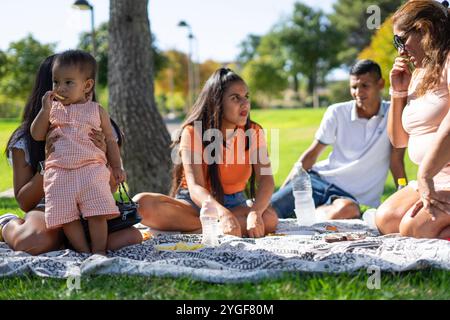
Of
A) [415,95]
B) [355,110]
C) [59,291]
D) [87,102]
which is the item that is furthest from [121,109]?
[59,291]

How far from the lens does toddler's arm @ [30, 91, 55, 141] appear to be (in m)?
3.81

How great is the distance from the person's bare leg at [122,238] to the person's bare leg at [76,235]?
0.20 metres

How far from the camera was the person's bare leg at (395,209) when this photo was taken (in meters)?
4.32

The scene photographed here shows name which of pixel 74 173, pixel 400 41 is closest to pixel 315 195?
pixel 400 41

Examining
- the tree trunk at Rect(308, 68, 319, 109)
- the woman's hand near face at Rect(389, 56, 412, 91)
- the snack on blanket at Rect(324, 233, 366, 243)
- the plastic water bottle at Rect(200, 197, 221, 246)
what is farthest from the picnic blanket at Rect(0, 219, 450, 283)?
the tree trunk at Rect(308, 68, 319, 109)

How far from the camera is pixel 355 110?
5.84m

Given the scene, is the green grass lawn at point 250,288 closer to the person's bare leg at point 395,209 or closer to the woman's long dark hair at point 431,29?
the person's bare leg at point 395,209

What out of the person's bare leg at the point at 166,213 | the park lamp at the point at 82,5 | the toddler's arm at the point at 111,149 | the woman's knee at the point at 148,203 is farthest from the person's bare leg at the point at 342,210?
the park lamp at the point at 82,5

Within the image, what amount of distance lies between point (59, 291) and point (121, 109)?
503 cm

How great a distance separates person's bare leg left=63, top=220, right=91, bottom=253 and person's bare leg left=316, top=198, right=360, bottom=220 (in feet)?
8.10

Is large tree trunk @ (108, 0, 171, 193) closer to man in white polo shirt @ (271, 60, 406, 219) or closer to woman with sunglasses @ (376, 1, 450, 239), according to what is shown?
man in white polo shirt @ (271, 60, 406, 219)

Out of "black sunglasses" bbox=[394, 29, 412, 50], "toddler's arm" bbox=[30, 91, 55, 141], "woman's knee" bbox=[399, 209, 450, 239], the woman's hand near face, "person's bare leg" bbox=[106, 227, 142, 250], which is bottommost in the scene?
"person's bare leg" bbox=[106, 227, 142, 250]

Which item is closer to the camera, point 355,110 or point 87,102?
point 87,102
